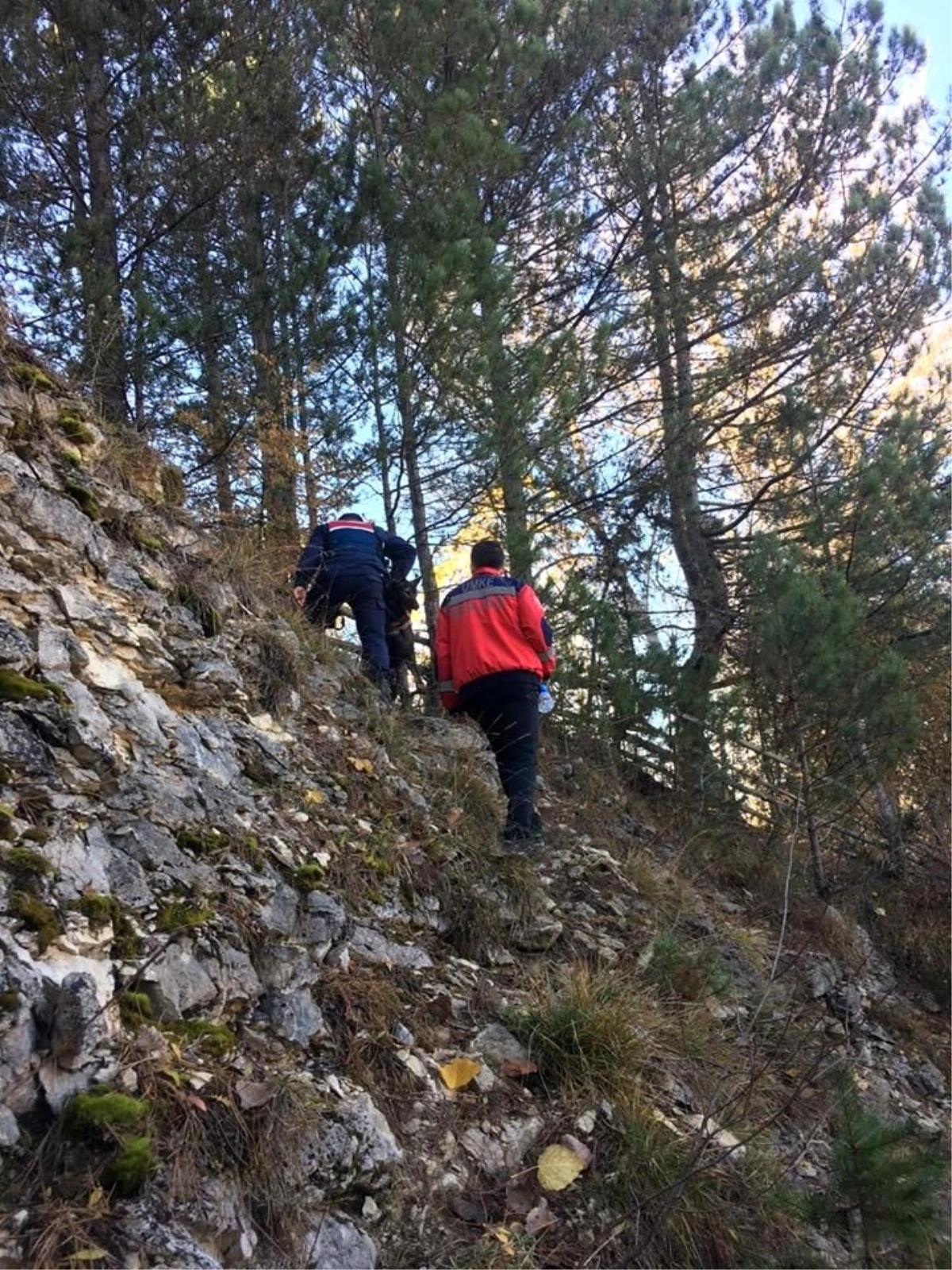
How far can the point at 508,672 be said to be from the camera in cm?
585

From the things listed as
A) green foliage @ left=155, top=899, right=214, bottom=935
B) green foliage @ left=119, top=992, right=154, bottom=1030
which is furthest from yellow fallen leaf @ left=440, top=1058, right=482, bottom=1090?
green foliage @ left=119, top=992, right=154, bottom=1030

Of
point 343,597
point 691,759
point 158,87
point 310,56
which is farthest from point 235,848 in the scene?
point 310,56

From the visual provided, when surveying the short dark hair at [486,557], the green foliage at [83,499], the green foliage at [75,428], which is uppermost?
the green foliage at [75,428]

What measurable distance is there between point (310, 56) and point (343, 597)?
541cm

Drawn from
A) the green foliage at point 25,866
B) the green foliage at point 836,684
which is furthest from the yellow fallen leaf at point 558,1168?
the green foliage at point 836,684

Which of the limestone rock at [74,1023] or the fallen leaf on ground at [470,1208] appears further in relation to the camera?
the fallen leaf on ground at [470,1208]

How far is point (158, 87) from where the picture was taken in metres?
8.41

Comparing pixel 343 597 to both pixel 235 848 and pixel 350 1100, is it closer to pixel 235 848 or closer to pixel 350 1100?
pixel 235 848

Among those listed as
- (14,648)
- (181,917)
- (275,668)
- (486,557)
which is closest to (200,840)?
(181,917)

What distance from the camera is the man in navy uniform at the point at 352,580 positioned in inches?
273

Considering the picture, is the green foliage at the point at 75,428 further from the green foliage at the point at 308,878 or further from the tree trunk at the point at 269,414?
the green foliage at the point at 308,878

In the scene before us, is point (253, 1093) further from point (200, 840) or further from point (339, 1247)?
point (200, 840)

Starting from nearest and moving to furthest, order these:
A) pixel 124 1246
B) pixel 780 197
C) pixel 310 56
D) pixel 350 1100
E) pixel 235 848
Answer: pixel 124 1246 < pixel 350 1100 < pixel 235 848 < pixel 310 56 < pixel 780 197

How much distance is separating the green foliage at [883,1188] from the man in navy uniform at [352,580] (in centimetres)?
444
